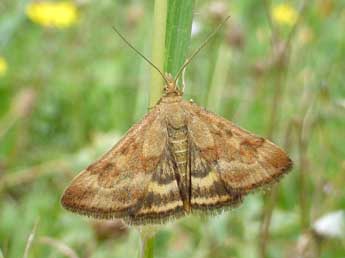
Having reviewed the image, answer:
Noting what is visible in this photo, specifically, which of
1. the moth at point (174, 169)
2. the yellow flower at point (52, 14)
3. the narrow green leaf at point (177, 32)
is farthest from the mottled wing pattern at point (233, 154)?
the yellow flower at point (52, 14)

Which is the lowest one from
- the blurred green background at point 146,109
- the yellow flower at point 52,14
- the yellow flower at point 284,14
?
the blurred green background at point 146,109

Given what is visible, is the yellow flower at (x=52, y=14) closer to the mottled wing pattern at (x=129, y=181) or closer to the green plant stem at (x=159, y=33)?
the mottled wing pattern at (x=129, y=181)

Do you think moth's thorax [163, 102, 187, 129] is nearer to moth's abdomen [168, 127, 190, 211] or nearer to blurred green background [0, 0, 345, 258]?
moth's abdomen [168, 127, 190, 211]

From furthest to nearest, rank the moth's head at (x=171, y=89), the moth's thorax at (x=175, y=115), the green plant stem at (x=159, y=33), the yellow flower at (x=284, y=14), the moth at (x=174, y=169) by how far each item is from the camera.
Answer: the yellow flower at (x=284, y=14)
the moth's thorax at (x=175, y=115)
the moth at (x=174, y=169)
the moth's head at (x=171, y=89)
the green plant stem at (x=159, y=33)

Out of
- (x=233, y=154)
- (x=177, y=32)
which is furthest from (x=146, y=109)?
(x=177, y=32)

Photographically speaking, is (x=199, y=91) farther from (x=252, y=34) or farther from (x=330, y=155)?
(x=252, y=34)

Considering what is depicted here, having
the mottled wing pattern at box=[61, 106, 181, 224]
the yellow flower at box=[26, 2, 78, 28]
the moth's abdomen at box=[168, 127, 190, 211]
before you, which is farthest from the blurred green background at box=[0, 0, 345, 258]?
the moth's abdomen at box=[168, 127, 190, 211]
